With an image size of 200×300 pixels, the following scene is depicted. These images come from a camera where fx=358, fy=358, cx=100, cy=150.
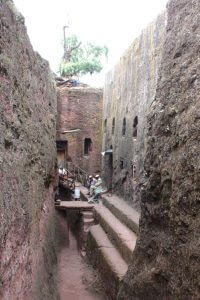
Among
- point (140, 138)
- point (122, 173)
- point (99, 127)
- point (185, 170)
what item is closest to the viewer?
point (185, 170)

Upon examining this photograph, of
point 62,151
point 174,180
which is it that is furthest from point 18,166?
point 62,151

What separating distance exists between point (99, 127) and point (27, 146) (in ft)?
56.7

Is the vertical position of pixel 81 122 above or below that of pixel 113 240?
above

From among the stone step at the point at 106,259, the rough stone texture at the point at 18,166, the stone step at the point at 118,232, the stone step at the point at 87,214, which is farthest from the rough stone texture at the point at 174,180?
the stone step at the point at 87,214

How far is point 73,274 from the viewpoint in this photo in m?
11.1

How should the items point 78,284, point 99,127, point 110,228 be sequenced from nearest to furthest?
point 78,284
point 110,228
point 99,127

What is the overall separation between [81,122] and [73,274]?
12.9m

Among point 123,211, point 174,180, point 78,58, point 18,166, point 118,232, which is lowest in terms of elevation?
point 118,232

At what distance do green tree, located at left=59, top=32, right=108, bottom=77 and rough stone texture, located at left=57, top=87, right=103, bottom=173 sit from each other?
18.7ft

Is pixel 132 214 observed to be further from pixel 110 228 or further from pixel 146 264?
pixel 146 264

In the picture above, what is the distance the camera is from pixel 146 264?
5.43 m

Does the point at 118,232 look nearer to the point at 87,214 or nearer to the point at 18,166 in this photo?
the point at 87,214

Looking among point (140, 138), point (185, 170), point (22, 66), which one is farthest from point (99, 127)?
point (185, 170)

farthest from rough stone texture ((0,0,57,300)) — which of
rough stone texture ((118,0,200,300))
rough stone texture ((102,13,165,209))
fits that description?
rough stone texture ((102,13,165,209))
